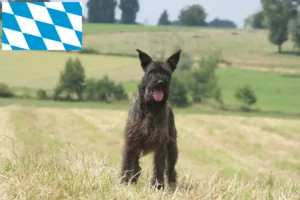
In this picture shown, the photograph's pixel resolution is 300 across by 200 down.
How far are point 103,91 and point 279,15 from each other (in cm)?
4914

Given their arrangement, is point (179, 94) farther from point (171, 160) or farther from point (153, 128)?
point (153, 128)

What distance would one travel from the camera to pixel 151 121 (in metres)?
7.55

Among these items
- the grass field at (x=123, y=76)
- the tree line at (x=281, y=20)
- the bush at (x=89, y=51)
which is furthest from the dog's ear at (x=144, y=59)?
the tree line at (x=281, y=20)

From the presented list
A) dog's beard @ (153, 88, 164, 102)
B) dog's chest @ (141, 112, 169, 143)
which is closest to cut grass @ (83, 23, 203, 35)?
dog's chest @ (141, 112, 169, 143)

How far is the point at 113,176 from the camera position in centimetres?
689

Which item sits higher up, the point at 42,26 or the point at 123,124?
the point at 42,26

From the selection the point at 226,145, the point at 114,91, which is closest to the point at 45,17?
the point at 226,145

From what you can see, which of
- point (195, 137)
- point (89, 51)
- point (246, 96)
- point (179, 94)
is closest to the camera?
point (195, 137)

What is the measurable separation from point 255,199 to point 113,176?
1617 mm

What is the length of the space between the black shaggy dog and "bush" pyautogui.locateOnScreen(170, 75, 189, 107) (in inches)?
1878

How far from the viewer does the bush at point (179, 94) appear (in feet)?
188

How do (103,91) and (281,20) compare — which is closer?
(103,91)

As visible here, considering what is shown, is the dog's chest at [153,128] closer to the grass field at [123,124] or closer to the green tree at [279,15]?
the grass field at [123,124]

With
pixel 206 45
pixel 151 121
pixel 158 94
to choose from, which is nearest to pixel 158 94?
pixel 158 94
